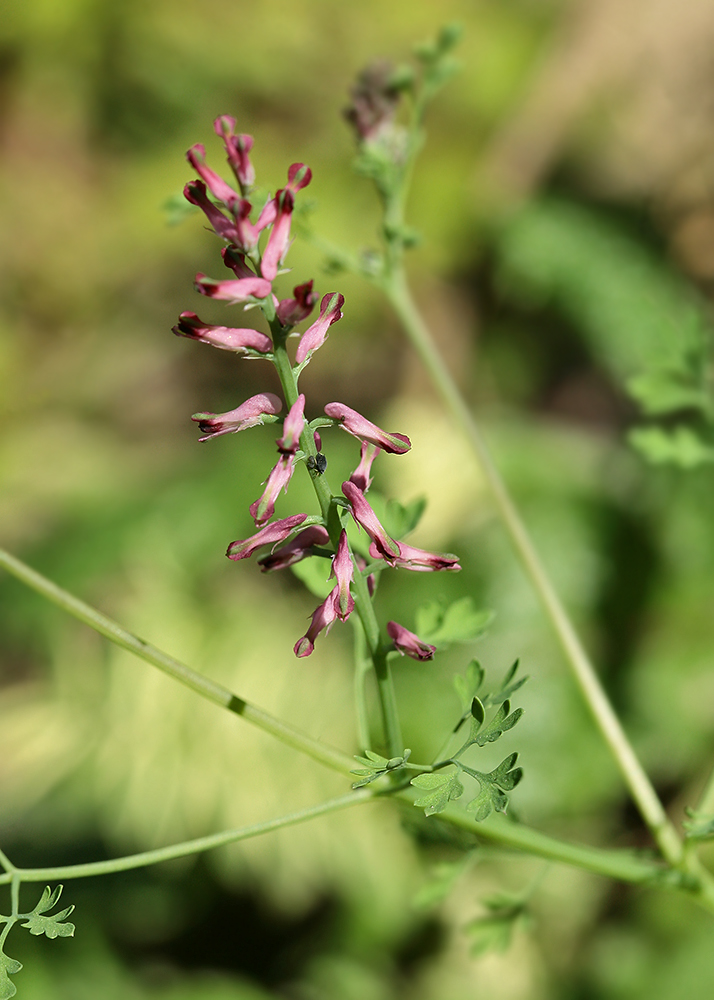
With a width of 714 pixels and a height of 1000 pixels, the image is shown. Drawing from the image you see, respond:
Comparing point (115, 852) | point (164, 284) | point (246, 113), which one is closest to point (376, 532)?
point (115, 852)

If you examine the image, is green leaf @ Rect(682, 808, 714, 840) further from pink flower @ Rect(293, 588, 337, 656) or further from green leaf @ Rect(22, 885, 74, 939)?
green leaf @ Rect(22, 885, 74, 939)

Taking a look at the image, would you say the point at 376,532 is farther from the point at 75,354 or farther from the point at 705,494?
the point at 75,354

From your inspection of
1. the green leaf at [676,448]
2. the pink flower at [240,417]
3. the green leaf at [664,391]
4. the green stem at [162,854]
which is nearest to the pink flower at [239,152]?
the pink flower at [240,417]

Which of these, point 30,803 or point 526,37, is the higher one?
point 526,37

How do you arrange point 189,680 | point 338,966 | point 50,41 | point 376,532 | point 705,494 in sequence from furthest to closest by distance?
point 50,41 → point 705,494 → point 338,966 → point 189,680 → point 376,532

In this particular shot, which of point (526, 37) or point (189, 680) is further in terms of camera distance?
point (526, 37)

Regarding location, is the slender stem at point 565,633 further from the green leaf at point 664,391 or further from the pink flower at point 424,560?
the pink flower at point 424,560

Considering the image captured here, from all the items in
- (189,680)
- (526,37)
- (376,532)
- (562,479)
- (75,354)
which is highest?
(526,37)
